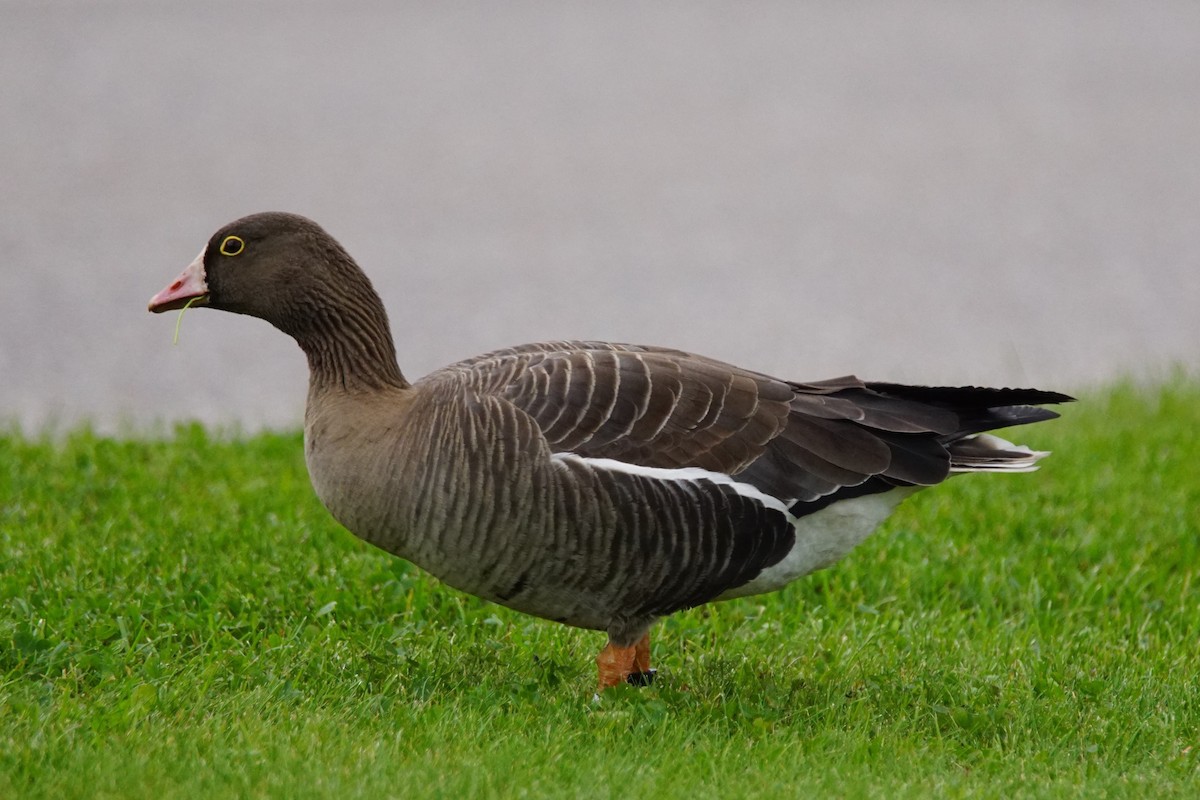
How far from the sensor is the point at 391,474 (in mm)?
4309

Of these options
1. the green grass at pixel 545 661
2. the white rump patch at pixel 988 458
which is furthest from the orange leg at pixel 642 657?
the white rump patch at pixel 988 458

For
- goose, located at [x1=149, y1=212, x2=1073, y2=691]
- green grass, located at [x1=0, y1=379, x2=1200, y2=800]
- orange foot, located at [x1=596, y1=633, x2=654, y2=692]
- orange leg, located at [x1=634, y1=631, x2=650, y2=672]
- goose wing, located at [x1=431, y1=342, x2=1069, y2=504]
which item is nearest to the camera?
green grass, located at [x1=0, y1=379, x2=1200, y2=800]

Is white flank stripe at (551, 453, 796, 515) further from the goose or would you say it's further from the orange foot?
the orange foot

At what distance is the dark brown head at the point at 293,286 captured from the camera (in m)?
4.59

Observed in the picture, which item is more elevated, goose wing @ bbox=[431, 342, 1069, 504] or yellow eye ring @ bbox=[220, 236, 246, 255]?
yellow eye ring @ bbox=[220, 236, 246, 255]

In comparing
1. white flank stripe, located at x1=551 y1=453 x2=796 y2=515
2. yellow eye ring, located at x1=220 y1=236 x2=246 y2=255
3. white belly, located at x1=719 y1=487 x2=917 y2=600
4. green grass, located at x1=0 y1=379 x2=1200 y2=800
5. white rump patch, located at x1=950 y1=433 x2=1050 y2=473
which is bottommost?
green grass, located at x1=0 y1=379 x2=1200 y2=800

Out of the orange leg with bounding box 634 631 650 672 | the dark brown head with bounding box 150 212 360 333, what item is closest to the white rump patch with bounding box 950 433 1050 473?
the orange leg with bounding box 634 631 650 672

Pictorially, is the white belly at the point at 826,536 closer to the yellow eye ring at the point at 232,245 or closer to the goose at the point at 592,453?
the goose at the point at 592,453

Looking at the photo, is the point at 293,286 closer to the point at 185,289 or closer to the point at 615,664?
the point at 185,289

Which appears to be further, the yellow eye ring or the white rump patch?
the white rump patch

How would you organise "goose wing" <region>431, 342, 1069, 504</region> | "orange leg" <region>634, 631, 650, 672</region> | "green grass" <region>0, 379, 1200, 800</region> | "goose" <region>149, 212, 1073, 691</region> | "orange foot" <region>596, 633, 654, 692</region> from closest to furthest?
"green grass" <region>0, 379, 1200, 800</region> < "goose" <region>149, 212, 1073, 691</region> < "goose wing" <region>431, 342, 1069, 504</region> < "orange foot" <region>596, 633, 654, 692</region> < "orange leg" <region>634, 631, 650, 672</region>

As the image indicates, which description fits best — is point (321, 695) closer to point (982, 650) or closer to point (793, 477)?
point (793, 477)

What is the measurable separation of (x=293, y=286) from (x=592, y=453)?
115 cm

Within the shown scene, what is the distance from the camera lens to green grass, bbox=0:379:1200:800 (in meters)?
3.82
